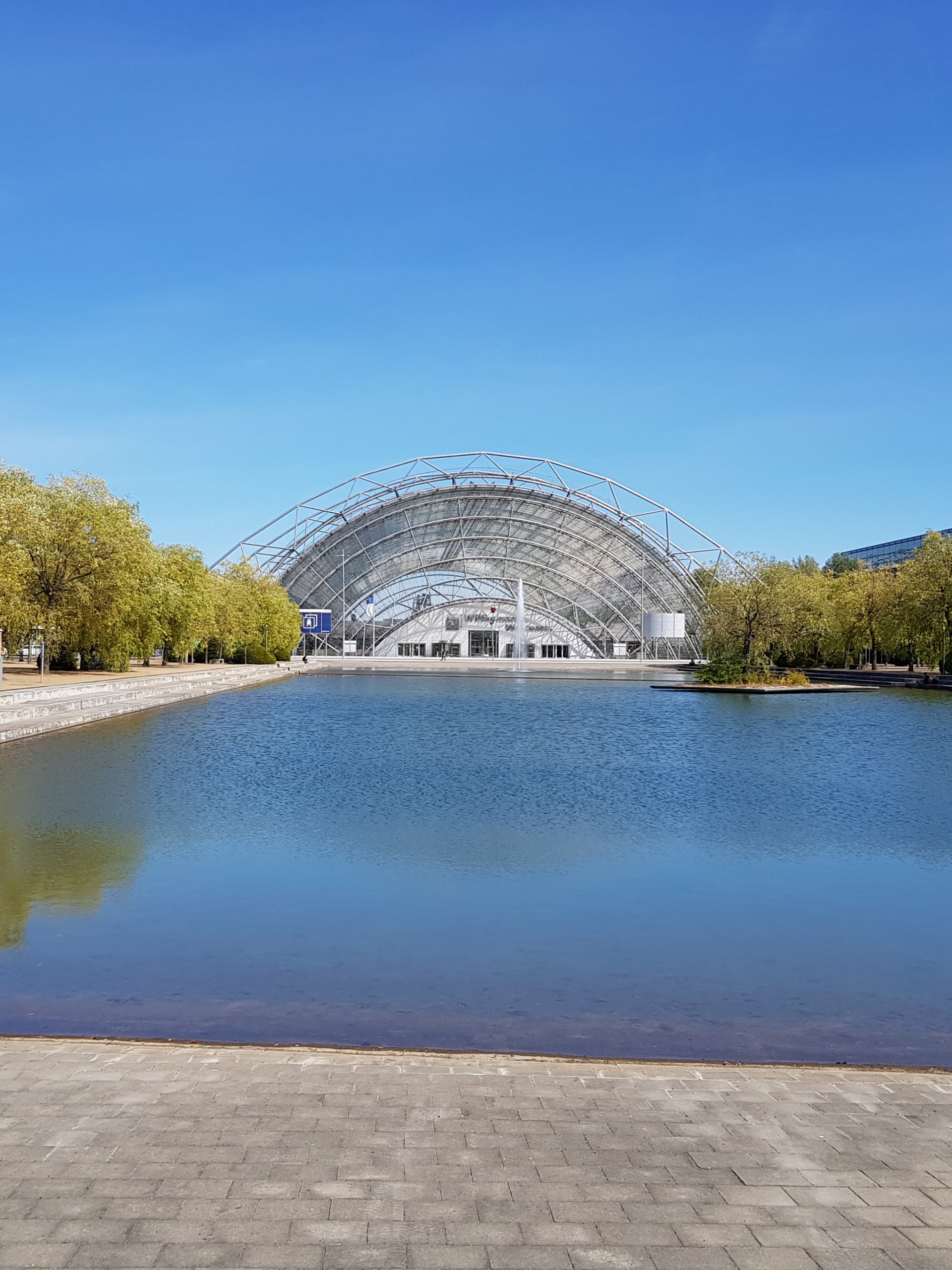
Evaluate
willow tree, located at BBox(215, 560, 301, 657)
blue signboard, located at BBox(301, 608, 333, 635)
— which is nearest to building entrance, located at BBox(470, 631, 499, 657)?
blue signboard, located at BBox(301, 608, 333, 635)

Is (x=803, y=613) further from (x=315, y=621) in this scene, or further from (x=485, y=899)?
Result: (x=315, y=621)

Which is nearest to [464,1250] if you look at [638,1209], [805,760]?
[638,1209]

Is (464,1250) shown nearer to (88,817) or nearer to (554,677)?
(88,817)

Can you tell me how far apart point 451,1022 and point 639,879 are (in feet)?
18.7

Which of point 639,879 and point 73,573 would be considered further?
point 73,573

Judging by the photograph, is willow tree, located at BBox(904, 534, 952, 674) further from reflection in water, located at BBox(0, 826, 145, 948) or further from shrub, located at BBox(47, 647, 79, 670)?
reflection in water, located at BBox(0, 826, 145, 948)

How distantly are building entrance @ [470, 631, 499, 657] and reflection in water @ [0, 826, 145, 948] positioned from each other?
9533cm

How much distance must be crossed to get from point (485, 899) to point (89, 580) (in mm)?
42412

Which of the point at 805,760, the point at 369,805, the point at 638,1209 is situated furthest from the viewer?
the point at 805,760

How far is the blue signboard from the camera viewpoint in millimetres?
103062

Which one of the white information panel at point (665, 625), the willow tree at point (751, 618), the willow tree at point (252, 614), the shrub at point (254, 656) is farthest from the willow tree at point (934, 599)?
the shrub at point (254, 656)

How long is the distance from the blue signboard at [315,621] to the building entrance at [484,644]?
15.6 meters

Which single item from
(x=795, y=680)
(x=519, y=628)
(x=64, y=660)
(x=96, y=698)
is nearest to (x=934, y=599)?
(x=795, y=680)

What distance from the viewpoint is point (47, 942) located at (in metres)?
10.5
